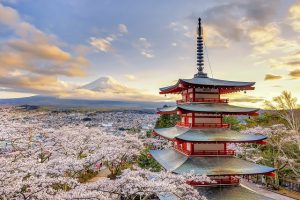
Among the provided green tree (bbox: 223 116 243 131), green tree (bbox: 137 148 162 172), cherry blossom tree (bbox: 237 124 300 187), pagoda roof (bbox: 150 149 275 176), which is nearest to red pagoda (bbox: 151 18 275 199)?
pagoda roof (bbox: 150 149 275 176)

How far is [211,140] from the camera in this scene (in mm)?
18516

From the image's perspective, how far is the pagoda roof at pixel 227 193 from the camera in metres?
17.2

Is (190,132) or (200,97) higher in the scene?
(200,97)

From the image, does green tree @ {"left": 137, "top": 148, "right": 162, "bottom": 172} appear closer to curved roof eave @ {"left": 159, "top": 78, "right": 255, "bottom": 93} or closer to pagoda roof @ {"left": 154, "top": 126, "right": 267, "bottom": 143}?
pagoda roof @ {"left": 154, "top": 126, "right": 267, "bottom": 143}

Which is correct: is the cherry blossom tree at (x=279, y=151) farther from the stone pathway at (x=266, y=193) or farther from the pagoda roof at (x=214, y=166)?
the pagoda roof at (x=214, y=166)

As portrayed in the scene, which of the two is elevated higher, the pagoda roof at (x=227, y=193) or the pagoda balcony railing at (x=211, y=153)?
the pagoda balcony railing at (x=211, y=153)

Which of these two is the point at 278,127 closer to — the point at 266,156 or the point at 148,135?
the point at 266,156

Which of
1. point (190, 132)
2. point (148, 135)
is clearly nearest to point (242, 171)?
point (190, 132)

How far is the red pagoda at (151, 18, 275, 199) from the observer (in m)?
17.9

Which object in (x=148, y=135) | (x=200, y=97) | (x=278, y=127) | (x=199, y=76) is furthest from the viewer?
(x=148, y=135)

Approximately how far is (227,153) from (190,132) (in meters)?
2.70

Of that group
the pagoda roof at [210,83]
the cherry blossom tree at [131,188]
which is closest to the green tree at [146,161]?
the pagoda roof at [210,83]

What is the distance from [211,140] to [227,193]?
3.17 meters

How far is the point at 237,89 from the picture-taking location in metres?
21.2
